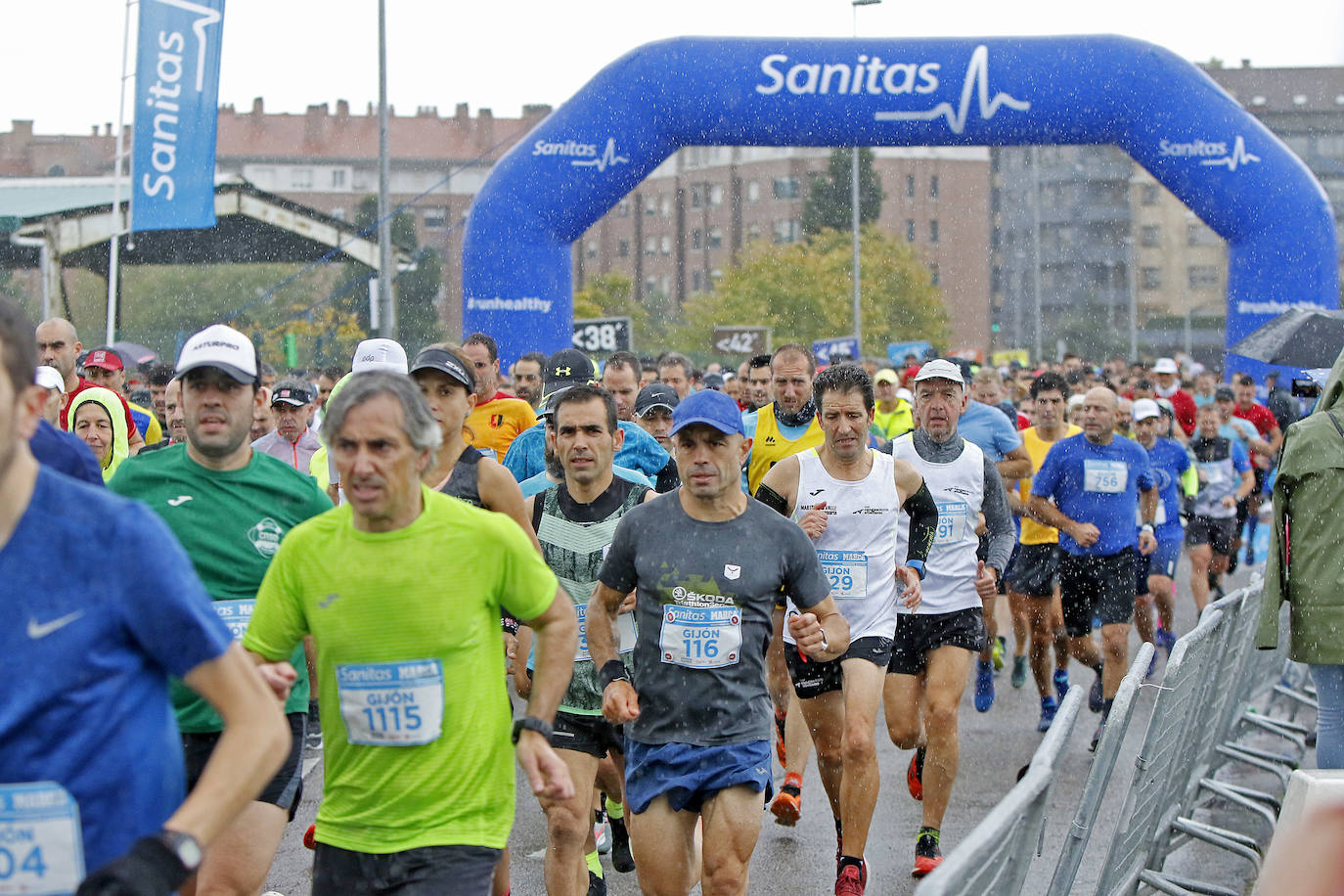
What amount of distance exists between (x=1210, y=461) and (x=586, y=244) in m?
85.2

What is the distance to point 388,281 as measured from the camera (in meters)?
22.7

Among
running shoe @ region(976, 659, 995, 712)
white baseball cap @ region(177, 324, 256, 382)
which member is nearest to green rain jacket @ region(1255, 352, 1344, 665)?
white baseball cap @ region(177, 324, 256, 382)

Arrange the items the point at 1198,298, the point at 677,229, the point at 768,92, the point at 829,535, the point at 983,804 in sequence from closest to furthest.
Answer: the point at 829,535, the point at 983,804, the point at 768,92, the point at 677,229, the point at 1198,298

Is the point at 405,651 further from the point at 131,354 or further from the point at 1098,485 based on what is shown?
the point at 131,354

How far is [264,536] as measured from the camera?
14.5 ft

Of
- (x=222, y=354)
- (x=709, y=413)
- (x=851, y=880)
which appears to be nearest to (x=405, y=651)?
(x=222, y=354)

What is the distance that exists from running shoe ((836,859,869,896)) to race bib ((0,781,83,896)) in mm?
3787

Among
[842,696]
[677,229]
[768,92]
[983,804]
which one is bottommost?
[983,804]

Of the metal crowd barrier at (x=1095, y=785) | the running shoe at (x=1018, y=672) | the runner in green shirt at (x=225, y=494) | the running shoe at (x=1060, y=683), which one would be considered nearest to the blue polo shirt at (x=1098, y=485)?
the running shoe at (x=1060, y=683)

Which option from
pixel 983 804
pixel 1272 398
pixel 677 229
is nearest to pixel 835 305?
pixel 677 229

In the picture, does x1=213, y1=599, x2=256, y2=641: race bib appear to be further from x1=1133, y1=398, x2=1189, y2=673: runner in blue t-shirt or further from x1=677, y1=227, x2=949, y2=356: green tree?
x1=677, y1=227, x2=949, y2=356: green tree

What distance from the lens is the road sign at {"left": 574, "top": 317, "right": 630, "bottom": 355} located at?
19.6 m

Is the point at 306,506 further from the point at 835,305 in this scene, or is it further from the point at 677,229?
the point at 677,229

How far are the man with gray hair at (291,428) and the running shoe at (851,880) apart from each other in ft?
14.6
